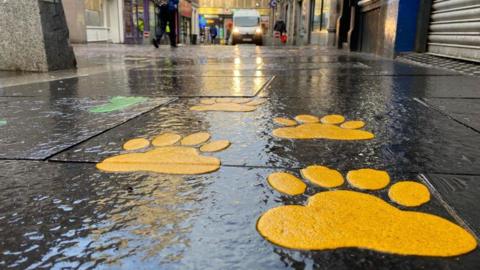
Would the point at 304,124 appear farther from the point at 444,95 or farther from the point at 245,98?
the point at 444,95

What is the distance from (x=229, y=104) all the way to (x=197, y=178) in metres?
1.23

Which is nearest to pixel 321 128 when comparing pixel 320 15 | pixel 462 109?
pixel 462 109

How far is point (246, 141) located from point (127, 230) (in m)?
0.75

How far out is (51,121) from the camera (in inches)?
74.2

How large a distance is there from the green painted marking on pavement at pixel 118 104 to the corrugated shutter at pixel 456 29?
372 cm

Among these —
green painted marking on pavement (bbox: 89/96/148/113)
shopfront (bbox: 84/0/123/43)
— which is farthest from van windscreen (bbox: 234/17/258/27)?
green painted marking on pavement (bbox: 89/96/148/113)

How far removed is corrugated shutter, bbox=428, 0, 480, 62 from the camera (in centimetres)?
444

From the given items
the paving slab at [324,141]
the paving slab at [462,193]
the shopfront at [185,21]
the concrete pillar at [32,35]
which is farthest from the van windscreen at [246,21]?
the paving slab at [462,193]

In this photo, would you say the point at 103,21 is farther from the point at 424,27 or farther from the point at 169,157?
the point at 169,157

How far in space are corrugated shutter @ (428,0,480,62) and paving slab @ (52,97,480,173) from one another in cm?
284

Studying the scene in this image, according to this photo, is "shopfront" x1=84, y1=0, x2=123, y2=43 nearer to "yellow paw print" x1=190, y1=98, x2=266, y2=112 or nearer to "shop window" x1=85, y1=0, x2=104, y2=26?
"shop window" x1=85, y1=0, x2=104, y2=26

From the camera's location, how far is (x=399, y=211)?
92cm

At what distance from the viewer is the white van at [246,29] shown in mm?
23969

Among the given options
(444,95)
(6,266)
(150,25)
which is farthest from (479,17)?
(150,25)
